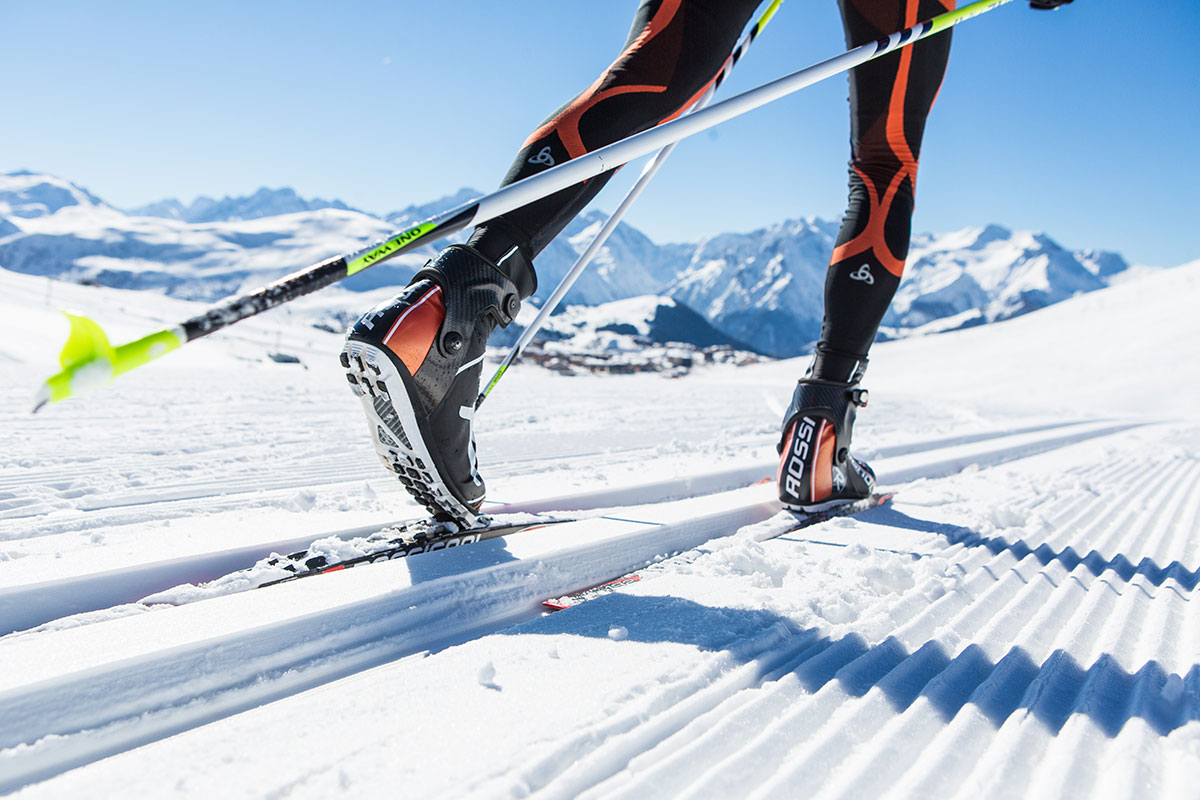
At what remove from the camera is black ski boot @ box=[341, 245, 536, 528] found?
92 centimetres

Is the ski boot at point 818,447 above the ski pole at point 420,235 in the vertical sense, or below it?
below

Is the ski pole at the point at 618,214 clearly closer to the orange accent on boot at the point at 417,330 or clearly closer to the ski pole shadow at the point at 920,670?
the orange accent on boot at the point at 417,330

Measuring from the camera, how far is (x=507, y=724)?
0.54 metres

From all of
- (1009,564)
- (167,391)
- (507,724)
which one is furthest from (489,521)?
(167,391)

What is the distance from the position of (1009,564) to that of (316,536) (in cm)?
108

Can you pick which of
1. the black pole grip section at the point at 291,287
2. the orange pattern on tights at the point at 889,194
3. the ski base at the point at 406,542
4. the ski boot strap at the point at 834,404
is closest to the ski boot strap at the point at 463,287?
the black pole grip section at the point at 291,287

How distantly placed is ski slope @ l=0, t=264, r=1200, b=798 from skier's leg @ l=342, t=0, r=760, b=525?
0.55ft

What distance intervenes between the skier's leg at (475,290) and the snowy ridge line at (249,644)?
0.17 meters

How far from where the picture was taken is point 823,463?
4.58 ft

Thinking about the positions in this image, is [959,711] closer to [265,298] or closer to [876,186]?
[265,298]

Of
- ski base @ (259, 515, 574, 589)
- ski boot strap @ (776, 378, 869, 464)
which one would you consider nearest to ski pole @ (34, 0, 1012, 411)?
ski base @ (259, 515, 574, 589)

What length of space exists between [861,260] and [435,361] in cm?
96

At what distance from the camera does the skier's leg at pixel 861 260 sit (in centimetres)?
139

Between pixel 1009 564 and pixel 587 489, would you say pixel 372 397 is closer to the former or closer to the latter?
pixel 587 489
